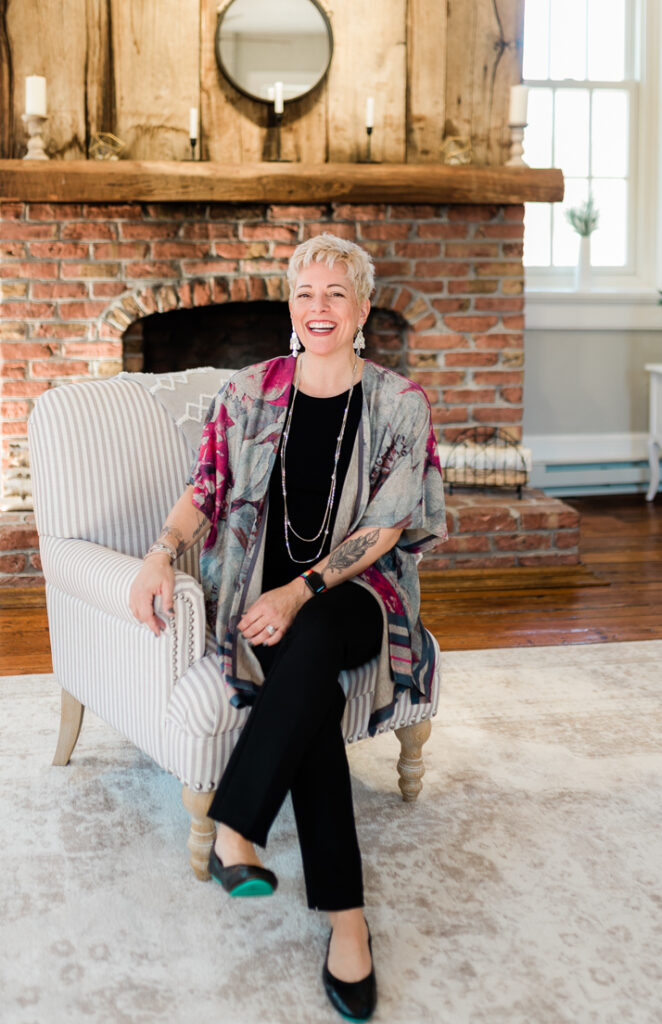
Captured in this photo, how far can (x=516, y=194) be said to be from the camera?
416 cm

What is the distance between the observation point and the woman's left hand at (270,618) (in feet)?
6.11

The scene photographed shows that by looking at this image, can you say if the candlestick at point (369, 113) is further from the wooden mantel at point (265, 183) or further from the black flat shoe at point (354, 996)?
the black flat shoe at point (354, 996)

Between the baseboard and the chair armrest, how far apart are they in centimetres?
366

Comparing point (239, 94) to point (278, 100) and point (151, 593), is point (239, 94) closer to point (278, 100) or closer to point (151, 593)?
point (278, 100)

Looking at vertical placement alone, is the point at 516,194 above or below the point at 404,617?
above

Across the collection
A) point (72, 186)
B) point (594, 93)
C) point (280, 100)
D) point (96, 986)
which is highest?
point (594, 93)

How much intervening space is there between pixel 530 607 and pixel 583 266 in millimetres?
2422

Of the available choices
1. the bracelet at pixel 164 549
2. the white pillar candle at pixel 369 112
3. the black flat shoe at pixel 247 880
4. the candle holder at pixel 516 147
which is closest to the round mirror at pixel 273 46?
the white pillar candle at pixel 369 112

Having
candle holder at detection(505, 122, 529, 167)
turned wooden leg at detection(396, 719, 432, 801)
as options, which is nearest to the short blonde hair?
turned wooden leg at detection(396, 719, 432, 801)

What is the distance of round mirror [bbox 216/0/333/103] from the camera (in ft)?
13.4

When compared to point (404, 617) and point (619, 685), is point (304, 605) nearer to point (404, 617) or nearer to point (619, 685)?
point (404, 617)

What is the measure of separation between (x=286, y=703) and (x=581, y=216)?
425 centimetres

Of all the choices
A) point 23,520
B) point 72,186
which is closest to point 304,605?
point 23,520

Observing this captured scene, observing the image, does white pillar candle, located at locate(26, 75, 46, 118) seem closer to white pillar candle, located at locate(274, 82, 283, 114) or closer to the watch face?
white pillar candle, located at locate(274, 82, 283, 114)
